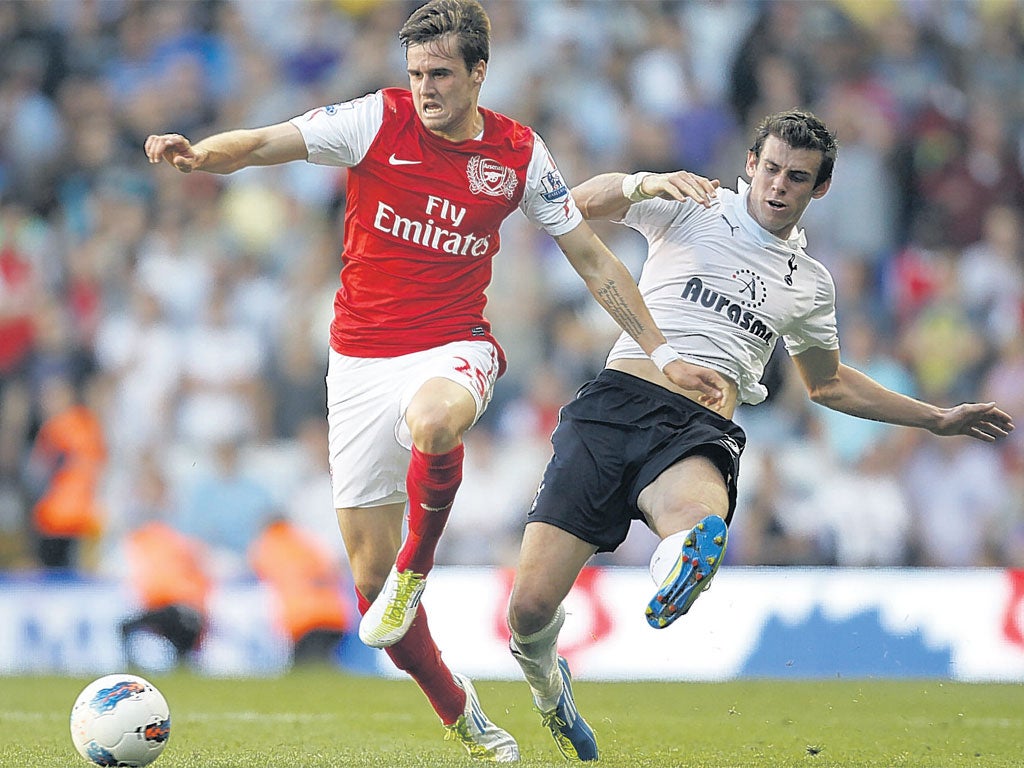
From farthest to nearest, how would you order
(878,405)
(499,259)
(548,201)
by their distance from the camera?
(499,259)
(878,405)
(548,201)

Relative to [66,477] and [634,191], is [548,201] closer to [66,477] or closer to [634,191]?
[634,191]

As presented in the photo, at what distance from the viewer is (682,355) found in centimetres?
684

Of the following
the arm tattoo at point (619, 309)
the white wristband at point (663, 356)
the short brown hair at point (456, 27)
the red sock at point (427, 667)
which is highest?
the short brown hair at point (456, 27)

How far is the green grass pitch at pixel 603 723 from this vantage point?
273 inches

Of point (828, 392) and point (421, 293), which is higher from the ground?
point (421, 293)

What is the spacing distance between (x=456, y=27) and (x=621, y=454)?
189cm

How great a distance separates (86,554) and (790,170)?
8.01 metres

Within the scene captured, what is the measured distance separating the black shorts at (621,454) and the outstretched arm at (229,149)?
1.67 m

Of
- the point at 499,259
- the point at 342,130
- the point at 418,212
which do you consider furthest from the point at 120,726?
the point at 499,259

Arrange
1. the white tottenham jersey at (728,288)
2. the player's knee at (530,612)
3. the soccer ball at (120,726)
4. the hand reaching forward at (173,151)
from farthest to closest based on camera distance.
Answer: the white tottenham jersey at (728,288)
the player's knee at (530,612)
the soccer ball at (120,726)
the hand reaching forward at (173,151)

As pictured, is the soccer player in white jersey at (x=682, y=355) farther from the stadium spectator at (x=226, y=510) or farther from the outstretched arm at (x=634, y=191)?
the stadium spectator at (x=226, y=510)

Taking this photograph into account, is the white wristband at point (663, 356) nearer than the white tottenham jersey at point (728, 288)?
Yes

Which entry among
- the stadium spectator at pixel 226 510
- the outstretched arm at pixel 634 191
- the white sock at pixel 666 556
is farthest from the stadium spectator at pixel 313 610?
the white sock at pixel 666 556

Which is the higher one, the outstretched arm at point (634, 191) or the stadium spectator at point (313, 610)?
the outstretched arm at point (634, 191)
